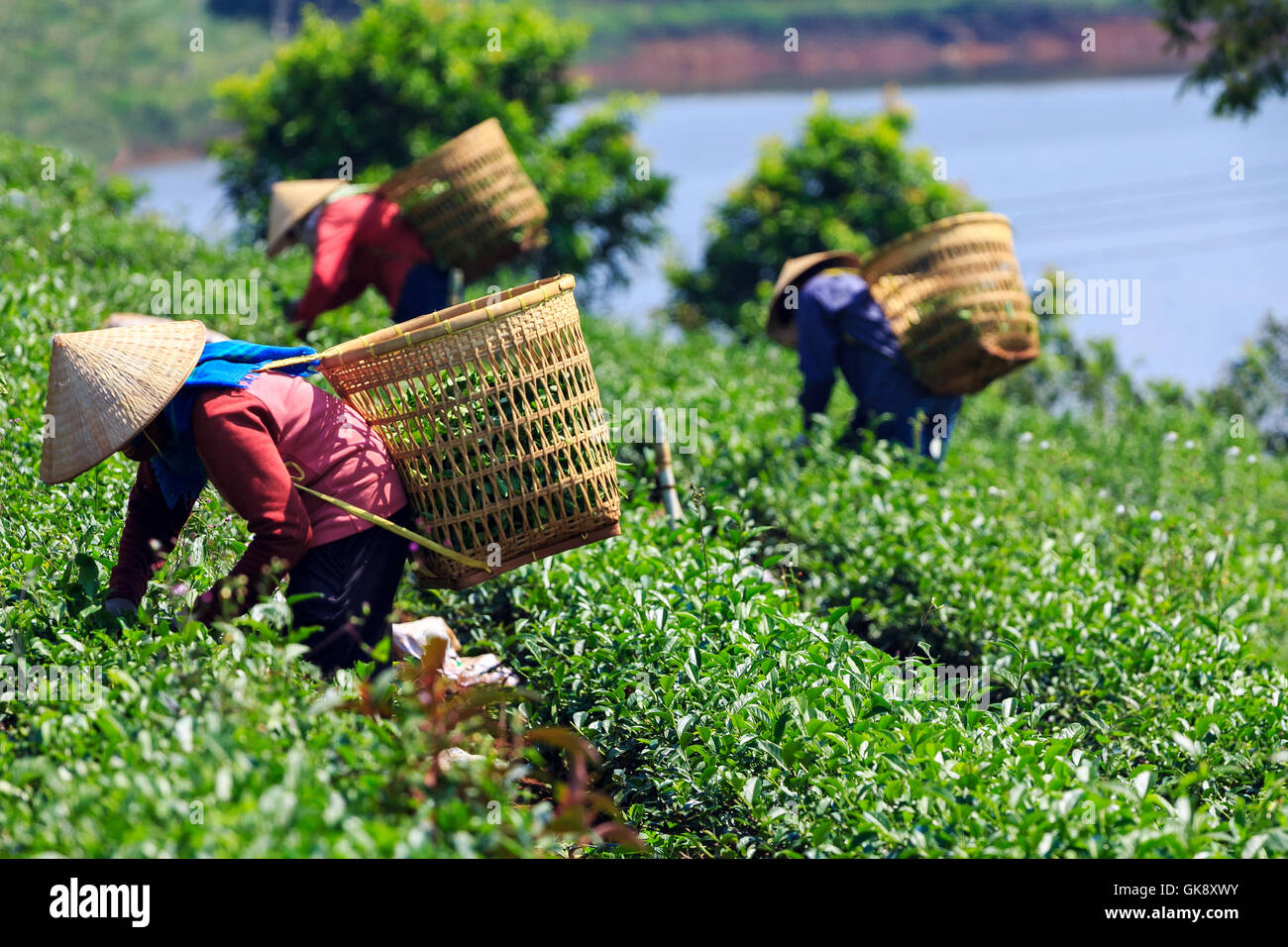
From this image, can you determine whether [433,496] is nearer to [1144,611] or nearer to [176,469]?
[176,469]

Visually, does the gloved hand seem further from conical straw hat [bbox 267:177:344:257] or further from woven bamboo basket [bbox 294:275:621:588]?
conical straw hat [bbox 267:177:344:257]

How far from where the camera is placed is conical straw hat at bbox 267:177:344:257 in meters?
6.34

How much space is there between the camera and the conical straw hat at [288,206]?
6.34 meters

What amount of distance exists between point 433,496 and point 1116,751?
210cm

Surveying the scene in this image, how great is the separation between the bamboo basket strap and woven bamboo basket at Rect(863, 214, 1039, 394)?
302 cm

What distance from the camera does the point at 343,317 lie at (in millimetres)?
7043

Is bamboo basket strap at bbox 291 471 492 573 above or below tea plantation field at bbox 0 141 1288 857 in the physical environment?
above

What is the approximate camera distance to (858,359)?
6086mm

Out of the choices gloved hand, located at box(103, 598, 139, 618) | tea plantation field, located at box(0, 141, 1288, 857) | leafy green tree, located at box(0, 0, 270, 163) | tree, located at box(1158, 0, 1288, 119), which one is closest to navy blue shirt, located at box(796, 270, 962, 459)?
tea plantation field, located at box(0, 141, 1288, 857)

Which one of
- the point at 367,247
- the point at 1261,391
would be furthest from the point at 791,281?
the point at 1261,391

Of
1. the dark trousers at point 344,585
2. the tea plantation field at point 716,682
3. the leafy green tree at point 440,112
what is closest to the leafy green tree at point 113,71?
the leafy green tree at point 440,112

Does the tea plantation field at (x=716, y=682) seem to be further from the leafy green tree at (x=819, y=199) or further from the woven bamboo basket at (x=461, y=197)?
the leafy green tree at (x=819, y=199)

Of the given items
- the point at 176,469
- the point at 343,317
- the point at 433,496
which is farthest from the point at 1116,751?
the point at 343,317

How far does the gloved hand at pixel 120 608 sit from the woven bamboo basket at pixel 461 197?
11.7 ft
